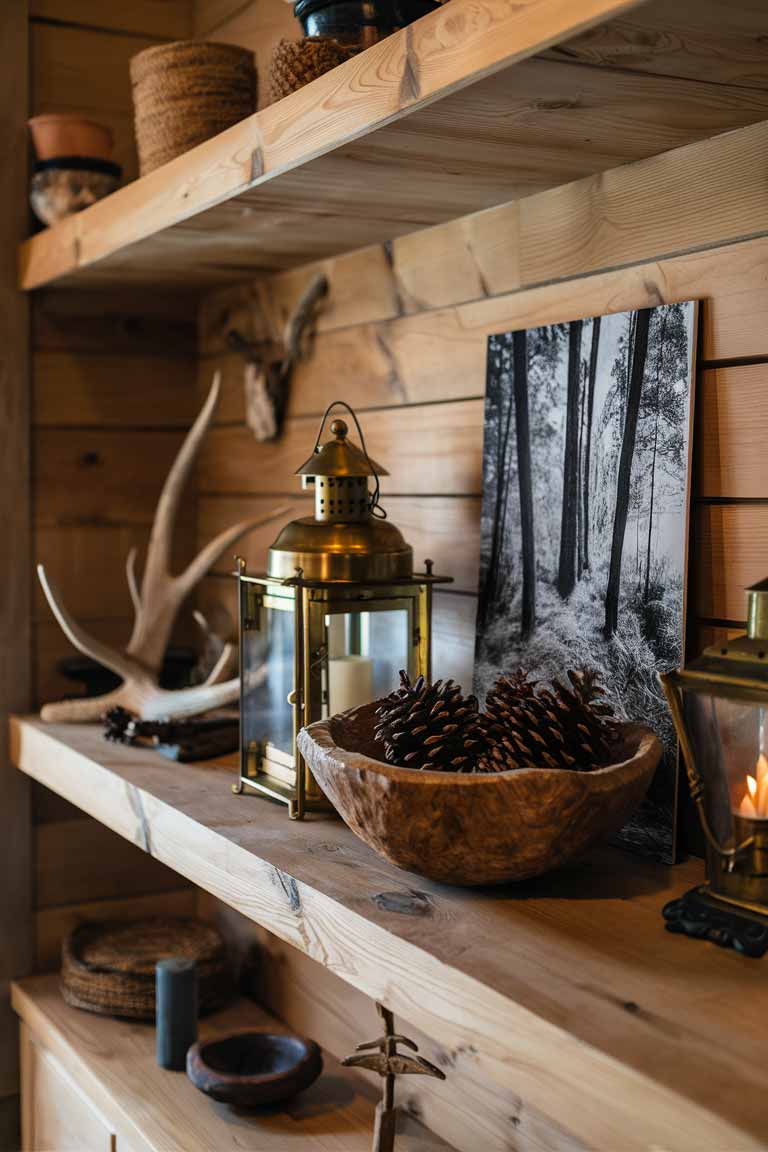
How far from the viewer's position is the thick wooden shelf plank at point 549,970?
0.61 metres

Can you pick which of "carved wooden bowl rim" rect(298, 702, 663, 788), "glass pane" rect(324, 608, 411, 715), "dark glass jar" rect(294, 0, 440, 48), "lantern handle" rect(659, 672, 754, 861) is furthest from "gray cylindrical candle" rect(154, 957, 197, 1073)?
"dark glass jar" rect(294, 0, 440, 48)

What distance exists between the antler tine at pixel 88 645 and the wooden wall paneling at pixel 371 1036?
42 cm

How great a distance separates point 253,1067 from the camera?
4.56 ft

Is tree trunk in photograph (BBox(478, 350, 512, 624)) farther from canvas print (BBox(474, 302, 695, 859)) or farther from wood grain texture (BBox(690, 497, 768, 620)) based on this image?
wood grain texture (BBox(690, 497, 768, 620))

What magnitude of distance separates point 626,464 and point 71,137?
1008mm

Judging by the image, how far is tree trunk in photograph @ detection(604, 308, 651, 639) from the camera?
1.00 m

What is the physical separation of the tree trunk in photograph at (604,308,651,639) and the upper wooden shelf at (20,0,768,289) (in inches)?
6.0

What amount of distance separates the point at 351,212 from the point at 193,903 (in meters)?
1.16

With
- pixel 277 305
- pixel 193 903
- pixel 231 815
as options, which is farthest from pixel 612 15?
pixel 193 903

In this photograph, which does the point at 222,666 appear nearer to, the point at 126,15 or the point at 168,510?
the point at 168,510

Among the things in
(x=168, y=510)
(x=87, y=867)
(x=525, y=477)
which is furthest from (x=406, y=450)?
(x=87, y=867)

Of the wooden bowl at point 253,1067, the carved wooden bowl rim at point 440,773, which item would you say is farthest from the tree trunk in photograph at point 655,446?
the wooden bowl at point 253,1067

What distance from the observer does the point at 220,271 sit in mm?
1604

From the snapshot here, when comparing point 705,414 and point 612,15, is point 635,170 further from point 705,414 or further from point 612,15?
point 612,15
